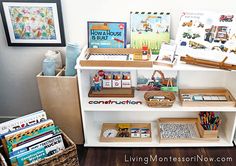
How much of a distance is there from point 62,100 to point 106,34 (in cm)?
56

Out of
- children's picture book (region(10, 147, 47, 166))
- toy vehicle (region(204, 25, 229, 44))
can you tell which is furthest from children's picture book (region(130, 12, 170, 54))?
children's picture book (region(10, 147, 47, 166))

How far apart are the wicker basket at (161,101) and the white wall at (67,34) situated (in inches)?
17.5

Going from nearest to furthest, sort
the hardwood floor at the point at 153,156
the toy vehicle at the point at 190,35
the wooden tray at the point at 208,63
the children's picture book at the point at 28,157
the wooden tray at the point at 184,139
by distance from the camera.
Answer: the children's picture book at the point at 28,157, the wooden tray at the point at 208,63, the toy vehicle at the point at 190,35, the hardwood floor at the point at 153,156, the wooden tray at the point at 184,139

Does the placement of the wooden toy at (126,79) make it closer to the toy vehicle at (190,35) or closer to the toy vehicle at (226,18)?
the toy vehicle at (190,35)

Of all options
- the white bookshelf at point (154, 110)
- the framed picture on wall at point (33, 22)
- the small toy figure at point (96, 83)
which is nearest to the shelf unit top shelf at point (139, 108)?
the white bookshelf at point (154, 110)

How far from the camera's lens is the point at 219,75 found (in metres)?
1.82

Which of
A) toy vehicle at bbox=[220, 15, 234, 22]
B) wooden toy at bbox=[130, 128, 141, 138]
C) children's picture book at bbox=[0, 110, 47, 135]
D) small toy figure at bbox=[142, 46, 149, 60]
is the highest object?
toy vehicle at bbox=[220, 15, 234, 22]

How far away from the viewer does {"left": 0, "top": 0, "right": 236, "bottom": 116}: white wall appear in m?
1.58

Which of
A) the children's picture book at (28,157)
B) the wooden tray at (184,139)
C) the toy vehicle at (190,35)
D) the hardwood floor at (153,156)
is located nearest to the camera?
the children's picture book at (28,157)

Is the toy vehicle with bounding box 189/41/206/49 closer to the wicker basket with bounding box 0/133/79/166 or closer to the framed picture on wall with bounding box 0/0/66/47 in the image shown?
the framed picture on wall with bounding box 0/0/66/47

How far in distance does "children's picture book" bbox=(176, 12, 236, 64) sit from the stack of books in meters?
1.00

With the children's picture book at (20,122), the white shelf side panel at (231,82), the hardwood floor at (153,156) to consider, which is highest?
the white shelf side panel at (231,82)

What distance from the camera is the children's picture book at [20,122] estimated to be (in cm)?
144

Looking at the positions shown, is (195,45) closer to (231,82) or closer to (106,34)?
(231,82)
